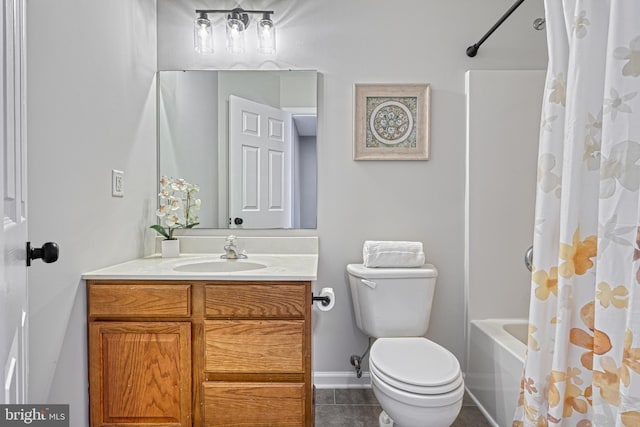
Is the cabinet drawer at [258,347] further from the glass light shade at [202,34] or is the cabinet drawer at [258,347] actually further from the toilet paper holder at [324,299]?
the glass light shade at [202,34]

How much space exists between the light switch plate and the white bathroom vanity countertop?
1.06 ft

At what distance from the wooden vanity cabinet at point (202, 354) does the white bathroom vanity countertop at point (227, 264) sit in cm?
4

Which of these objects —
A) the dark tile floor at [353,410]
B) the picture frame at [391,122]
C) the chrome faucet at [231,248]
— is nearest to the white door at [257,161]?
the chrome faucet at [231,248]

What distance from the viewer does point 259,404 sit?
4.79 feet

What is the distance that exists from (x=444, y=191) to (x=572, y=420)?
133cm

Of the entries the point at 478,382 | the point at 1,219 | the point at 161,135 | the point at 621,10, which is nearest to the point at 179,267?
the point at 161,135

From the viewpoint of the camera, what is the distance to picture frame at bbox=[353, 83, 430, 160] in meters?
2.13

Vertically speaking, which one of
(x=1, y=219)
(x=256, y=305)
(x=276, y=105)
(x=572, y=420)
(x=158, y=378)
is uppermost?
(x=276, y=105)

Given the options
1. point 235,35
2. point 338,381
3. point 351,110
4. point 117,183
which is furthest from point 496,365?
point 235,35

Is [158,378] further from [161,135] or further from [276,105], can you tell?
[276,105]

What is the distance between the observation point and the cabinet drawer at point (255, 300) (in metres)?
1.47

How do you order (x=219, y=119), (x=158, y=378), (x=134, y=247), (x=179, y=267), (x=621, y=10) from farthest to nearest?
(x=219, y=119) < (x=134, y=247) < (x=179, y=267) < (x=158, y=378) < (x=621, y=10)

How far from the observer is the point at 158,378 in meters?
1.47

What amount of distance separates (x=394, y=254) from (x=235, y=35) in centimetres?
148
